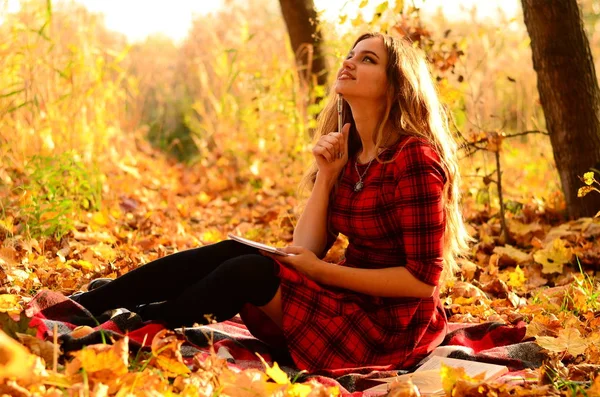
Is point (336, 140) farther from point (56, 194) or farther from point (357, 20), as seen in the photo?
point (56, 194)

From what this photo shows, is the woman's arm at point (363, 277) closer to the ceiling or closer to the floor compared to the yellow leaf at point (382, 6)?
closer to the floor

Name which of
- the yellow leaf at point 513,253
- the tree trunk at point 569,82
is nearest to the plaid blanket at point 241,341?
the yellow leaf at point 513,253

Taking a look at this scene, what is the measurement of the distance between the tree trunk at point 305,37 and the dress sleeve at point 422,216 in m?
2.66

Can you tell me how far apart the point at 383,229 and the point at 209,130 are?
4.99 meters

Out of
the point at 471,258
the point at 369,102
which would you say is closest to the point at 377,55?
the point at 369,102

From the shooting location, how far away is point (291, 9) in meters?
5.25

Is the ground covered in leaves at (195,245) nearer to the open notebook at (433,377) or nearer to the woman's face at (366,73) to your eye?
the open notebook at (433,377)

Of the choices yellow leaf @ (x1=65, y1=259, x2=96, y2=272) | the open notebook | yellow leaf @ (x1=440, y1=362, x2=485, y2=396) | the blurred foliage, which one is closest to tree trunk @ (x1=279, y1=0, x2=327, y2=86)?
the blurred foliage

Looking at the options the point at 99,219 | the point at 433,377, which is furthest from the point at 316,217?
the point at 99,219

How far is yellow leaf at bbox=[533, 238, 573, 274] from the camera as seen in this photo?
3.73m

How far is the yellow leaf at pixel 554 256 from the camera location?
3730 millimetres

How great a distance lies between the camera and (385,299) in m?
2.60

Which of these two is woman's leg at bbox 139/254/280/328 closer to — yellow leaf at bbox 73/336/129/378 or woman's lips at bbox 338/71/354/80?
yellow leaf at bbox 73/336/129/378

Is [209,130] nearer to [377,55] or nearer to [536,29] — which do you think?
[536,29]
